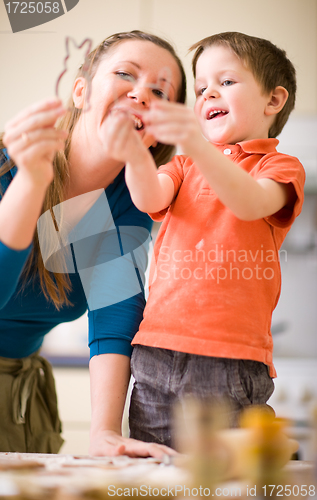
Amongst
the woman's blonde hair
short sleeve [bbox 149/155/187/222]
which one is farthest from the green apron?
short sleeve [bbox 149/155/187/222]

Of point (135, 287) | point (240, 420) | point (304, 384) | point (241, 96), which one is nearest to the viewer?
point (240, 420)

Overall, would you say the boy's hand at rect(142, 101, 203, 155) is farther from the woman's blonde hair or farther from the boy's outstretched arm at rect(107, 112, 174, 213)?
the woman's blonde hair

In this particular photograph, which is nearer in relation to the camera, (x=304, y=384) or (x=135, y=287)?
(x=135, y=287)

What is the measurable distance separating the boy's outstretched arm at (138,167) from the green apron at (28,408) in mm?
455

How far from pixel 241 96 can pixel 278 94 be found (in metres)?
0.09

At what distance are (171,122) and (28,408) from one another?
66 cm

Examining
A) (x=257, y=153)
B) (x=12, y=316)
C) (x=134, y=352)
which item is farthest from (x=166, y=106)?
(x=12, y=316)

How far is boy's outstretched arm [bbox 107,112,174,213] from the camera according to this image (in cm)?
44

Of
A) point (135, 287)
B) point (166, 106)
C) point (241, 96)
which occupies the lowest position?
point (135, 287)

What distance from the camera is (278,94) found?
2.24ft

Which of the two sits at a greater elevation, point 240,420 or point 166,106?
point 166,106

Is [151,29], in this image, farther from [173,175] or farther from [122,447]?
[122,447]

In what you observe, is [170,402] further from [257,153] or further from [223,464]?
[257,153]

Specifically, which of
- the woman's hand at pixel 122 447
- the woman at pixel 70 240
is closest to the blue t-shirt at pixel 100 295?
the woman at pixel 70 240
